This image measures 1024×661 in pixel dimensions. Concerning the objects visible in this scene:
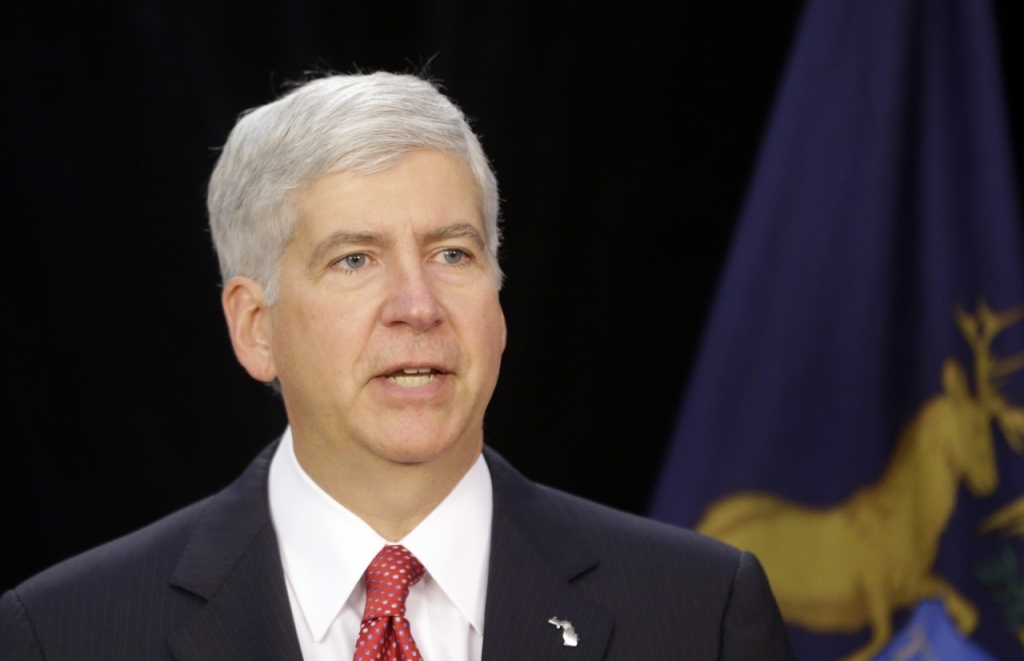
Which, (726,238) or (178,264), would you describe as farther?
(726,238)

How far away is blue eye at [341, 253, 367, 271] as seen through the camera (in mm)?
2055

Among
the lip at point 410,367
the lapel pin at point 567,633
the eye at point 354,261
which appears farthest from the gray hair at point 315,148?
the lapel pin at point 567,633

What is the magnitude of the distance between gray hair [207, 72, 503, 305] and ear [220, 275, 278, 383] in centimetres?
3

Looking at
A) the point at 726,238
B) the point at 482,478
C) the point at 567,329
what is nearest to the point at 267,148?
the point at 482,478

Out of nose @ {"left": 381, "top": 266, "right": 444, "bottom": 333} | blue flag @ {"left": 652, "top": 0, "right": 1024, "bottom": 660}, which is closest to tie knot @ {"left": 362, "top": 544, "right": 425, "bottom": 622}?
nose @ {"left": 381, "top": 266, "right": 444, "bottom": 333}

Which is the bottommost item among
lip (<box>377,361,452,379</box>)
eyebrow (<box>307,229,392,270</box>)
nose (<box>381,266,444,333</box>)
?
lip (<box>377,361,452,379</box>)

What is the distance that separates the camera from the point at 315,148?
2059 millimetres

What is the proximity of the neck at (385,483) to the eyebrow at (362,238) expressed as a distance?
0.95 feet

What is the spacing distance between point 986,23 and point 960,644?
4.64 feet

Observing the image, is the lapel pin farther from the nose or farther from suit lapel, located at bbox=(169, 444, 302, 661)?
the nose

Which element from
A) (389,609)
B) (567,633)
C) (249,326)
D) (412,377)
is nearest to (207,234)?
(249,326)

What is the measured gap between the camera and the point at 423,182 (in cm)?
207

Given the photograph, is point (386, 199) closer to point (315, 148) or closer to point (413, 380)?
point (315, 148)

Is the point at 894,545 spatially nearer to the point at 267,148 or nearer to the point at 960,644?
the point at 960,644
